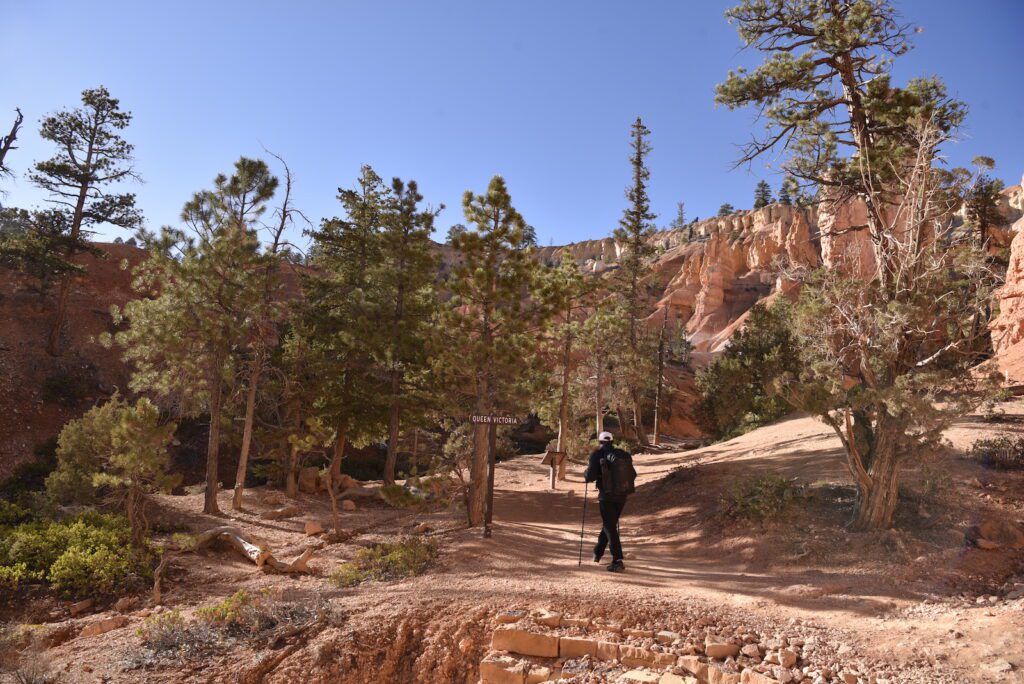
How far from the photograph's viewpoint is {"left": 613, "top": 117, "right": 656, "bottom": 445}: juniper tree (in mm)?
27031

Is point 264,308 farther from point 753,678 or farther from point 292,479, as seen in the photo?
point 753,678

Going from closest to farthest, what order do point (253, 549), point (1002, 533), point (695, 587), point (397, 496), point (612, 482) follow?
point (695, 587)
point (1002, 533)
point (612, 482)
point (253, 549)
point (397, 496)

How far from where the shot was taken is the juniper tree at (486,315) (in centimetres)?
1217

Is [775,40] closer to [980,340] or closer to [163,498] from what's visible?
[980,340]

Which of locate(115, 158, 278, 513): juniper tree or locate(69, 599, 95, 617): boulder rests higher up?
locate(115, 158, 278, 513): juniper tree

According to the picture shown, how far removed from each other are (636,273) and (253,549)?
2489 cm

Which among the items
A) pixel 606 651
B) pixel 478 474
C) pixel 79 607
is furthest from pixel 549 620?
pixel 79 607

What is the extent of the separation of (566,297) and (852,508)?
6653mm

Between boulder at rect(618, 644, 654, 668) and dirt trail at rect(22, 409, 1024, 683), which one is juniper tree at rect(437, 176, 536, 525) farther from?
boulder at rect(618, 644, 654, 668)

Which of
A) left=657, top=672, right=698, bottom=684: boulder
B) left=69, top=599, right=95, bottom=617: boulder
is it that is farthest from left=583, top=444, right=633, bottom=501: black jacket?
left=69, top=599, right=95, bottom=617: boulder

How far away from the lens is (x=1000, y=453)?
411 inches

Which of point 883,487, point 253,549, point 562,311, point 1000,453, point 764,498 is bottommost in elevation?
point 253,549

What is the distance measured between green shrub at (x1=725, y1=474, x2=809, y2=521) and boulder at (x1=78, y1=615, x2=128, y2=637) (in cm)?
1015

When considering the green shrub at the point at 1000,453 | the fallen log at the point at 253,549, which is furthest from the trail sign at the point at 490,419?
the green shrub at the point at 1000,453
